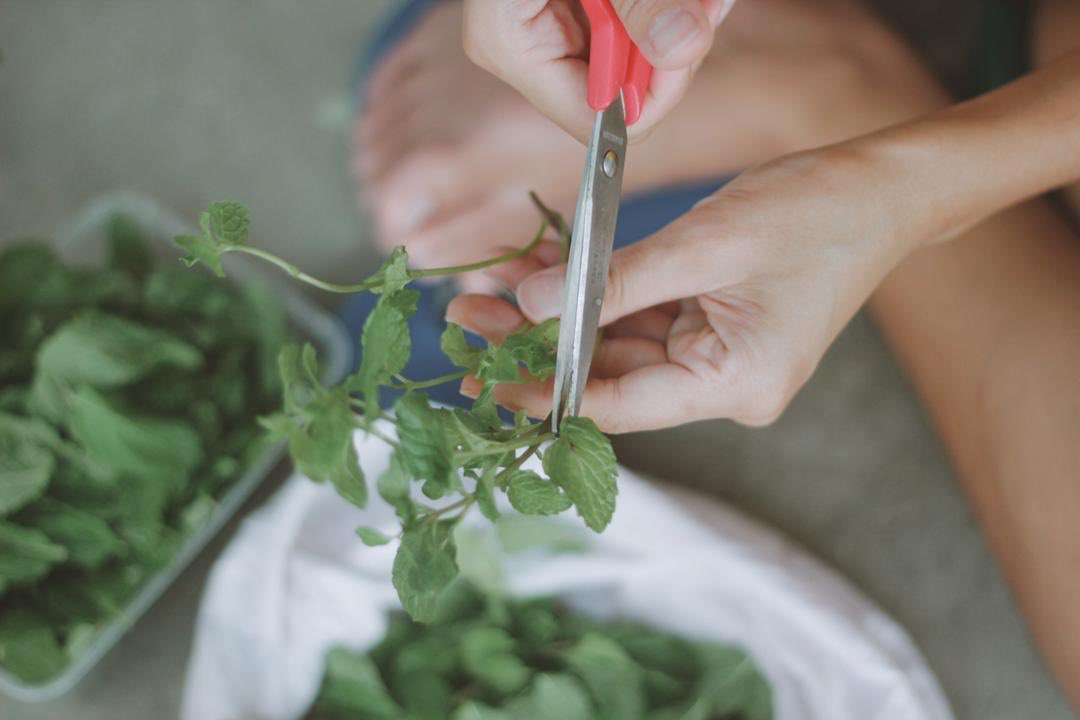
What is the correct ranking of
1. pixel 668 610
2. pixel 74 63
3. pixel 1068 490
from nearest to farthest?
1. pixel 1068 490
2. pixel 668 610
3. pixel 74 63

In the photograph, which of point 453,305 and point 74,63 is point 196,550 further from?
point 74,63

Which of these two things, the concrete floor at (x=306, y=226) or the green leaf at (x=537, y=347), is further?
the concrete floor at (x=306, y=226)

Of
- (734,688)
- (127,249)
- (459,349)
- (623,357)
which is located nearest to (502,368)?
(459,349)

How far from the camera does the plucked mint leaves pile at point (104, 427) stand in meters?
0.59

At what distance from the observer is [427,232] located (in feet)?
2.49

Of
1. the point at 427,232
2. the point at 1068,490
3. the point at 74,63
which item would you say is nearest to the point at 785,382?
the point at 1068,490

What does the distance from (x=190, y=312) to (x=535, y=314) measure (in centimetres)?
37

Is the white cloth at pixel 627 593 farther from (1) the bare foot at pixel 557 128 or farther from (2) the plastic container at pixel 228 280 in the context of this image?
(1) the bare foot at pixel 557 128

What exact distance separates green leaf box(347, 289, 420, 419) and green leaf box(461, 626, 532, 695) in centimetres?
34

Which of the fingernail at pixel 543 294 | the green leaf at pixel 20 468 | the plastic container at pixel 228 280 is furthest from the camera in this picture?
the plastic container at pixel 228 280

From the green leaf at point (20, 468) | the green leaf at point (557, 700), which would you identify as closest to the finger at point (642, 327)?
the green leaf at point (557, 700)

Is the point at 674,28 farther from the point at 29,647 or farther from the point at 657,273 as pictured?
the point at 29,647

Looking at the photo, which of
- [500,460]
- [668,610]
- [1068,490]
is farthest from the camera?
[668,610]

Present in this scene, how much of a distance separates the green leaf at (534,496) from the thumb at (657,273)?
0.31 ft
